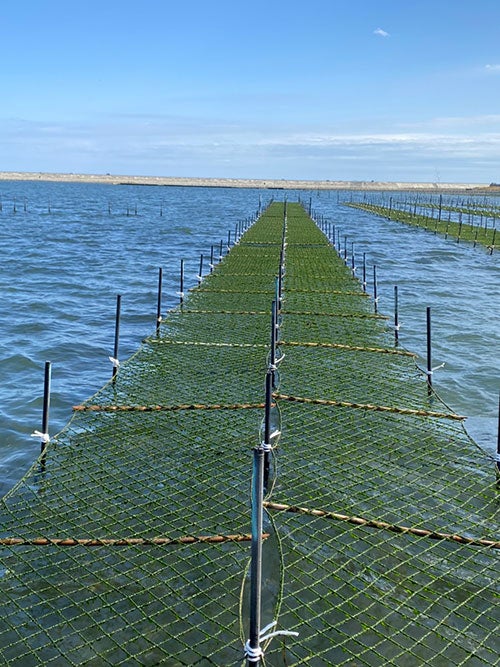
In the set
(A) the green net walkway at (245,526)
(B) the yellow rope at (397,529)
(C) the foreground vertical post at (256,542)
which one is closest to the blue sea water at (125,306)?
(A) the green net walkway at (245,526)

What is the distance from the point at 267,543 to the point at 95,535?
242cm

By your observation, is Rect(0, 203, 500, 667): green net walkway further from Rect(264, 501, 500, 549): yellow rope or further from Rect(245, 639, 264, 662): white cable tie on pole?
Rect(245, 639, 264, 662): white cable tie on pole

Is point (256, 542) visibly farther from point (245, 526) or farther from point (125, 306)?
point (125, 306)

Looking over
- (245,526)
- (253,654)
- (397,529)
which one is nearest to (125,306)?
(245,526)

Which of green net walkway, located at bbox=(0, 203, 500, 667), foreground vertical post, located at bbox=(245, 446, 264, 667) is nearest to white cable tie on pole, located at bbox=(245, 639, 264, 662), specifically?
foreground vertical post, located at bbox=(245, 446, 264, 667)

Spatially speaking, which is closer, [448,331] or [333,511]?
[333,511]

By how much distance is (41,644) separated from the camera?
7.13 metres

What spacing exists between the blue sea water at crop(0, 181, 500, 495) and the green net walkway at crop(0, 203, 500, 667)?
71.5 inches

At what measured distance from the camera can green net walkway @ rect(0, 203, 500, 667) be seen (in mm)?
7113

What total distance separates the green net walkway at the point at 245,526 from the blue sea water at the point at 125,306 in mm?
1815

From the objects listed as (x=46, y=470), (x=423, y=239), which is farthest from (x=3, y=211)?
(x=46, y=470)

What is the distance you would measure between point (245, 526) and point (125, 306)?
1970 cm

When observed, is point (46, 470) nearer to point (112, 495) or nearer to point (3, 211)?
point (112, 495)

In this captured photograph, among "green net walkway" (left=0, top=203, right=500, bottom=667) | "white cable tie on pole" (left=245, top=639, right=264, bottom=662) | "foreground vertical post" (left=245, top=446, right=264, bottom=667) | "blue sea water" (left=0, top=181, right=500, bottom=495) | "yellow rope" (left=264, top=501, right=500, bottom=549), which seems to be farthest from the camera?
"blue sea water" (left=0, top=181, right=500, bottom=495)
